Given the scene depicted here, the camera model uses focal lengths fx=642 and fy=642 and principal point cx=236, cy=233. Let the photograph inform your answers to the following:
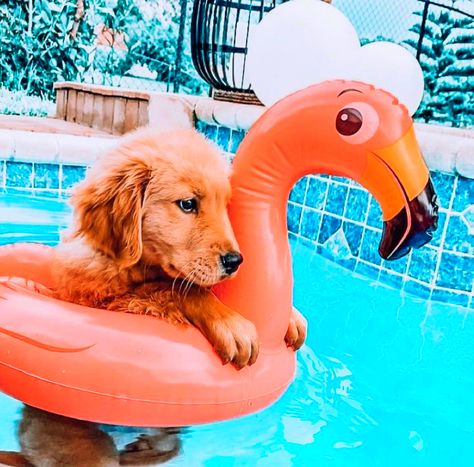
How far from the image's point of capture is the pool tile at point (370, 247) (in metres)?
3.32

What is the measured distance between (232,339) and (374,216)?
2.03 m

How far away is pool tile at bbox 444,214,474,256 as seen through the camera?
304 centimetres

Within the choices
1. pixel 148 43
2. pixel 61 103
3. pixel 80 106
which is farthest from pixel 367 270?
pixel 148 43

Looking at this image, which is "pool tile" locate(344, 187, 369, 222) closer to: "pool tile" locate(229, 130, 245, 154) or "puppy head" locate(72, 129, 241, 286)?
"pool tile" locate(229, 130, 245, 154)

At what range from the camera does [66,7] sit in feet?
24.2

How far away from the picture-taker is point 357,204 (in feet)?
11.2

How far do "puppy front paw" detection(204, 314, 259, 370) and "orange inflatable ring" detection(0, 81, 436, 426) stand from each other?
0.09 feet

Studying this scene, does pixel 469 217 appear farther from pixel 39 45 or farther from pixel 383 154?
pixel 39 45

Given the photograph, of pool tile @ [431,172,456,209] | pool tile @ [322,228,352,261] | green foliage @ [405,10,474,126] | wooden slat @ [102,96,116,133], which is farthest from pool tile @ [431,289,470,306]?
green foliage @ [405,10,474,126]

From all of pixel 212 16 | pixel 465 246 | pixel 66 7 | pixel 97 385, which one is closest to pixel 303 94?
pixel 97 385

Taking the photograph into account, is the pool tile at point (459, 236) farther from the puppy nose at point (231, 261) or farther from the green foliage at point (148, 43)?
the green foliage at point (148, 43)

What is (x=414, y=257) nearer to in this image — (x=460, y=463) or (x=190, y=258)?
(x=460, y=463)

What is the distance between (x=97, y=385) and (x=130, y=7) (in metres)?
6.94

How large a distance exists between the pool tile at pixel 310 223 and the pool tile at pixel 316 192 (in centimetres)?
5
